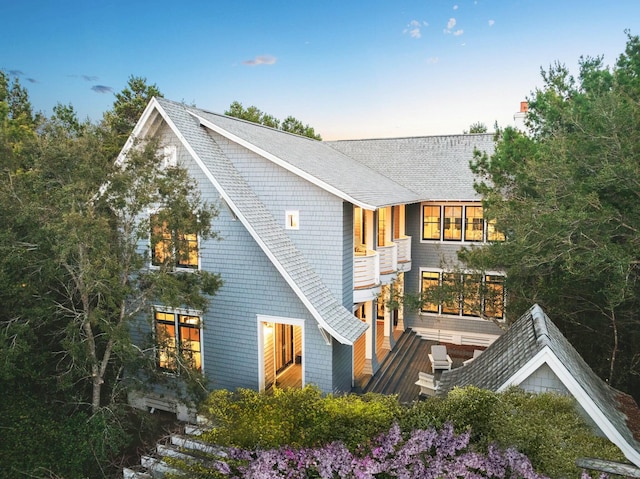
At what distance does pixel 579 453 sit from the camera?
13.8 ft

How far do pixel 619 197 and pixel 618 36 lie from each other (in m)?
6.07

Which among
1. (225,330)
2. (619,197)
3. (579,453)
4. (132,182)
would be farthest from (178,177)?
(619,197)

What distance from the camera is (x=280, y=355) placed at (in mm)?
13250

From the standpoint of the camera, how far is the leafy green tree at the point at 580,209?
25.1 ft

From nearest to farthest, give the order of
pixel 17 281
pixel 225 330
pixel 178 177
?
pixel 17 281, pixel 178 177, pixel 225 330

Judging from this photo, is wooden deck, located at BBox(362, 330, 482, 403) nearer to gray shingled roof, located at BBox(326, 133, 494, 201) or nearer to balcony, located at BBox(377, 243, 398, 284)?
balcony, located at BBox(377, 243, 398, 284)

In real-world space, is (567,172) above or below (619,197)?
above

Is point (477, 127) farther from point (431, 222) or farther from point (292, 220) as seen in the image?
point (292, 220)

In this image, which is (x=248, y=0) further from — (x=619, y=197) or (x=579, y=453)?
(x=579, y=453)

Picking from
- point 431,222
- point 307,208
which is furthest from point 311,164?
point 431,222

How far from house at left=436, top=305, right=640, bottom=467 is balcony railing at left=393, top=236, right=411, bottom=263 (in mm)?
7329

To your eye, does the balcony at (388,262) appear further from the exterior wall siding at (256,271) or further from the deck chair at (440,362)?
the deck chair at (440,362)

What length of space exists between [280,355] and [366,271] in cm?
410

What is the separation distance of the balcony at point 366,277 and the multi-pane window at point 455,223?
18.7ft
